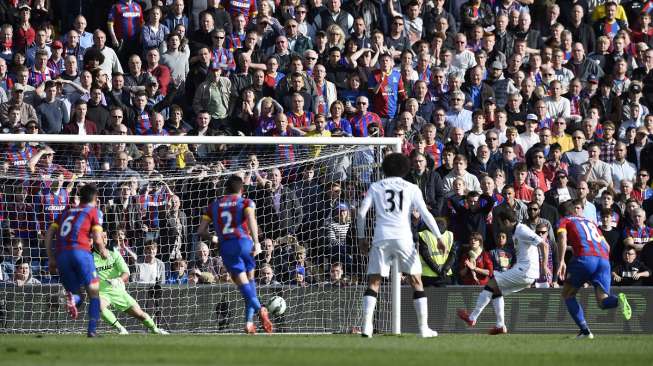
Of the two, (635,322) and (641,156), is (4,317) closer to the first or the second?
(635,322)

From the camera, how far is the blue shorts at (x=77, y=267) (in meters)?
14.5

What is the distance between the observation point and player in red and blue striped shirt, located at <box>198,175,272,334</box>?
596 inches

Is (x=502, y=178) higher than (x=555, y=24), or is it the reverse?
(x=555, y=24)

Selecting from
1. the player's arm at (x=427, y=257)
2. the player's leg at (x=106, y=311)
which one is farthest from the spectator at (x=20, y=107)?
the player's arm at (x=427, y=257)

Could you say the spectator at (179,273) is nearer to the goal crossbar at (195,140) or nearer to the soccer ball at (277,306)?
the soccer ball at (277,306)

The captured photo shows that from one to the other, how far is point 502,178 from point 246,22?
5.27m

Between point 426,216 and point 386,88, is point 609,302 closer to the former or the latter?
point 426,216

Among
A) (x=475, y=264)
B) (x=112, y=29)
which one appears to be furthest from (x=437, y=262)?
(x=112, y=29)

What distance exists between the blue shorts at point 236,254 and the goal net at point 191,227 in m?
2.03

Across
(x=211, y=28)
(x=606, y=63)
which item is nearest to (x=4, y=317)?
(x=211, y=28)

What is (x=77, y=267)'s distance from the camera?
14539mm

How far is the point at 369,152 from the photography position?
18188 millimetres

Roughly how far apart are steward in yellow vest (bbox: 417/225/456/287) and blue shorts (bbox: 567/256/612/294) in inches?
132

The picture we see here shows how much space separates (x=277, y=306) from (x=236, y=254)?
1444 millimetres
